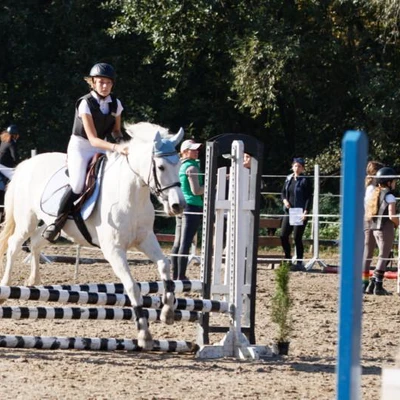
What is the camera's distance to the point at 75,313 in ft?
25.8

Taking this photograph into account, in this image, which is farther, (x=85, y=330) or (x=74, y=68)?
(x=74, y=68)

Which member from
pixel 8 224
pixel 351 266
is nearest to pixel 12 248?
pixel 8 224

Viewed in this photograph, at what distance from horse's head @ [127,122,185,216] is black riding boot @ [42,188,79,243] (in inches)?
35.8

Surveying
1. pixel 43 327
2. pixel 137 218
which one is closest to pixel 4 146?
pixel 43 327

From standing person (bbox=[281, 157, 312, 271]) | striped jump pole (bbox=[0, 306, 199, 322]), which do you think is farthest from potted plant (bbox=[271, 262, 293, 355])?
standing person (bbox=[281, 157, 312, 271])

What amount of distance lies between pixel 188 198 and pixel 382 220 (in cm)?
264

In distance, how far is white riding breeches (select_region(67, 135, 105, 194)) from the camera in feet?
28.4

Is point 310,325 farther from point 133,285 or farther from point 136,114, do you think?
point 136,114

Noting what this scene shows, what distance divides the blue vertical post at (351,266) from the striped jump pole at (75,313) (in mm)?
5552

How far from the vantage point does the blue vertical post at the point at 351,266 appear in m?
2.37

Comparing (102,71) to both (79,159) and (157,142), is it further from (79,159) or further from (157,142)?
(157,142)

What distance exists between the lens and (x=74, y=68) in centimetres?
2914

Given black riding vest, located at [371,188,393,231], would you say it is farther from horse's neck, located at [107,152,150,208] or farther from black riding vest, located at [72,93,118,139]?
horse's neck, located at [107,152,150,208]

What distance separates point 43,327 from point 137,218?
6.65 ft
